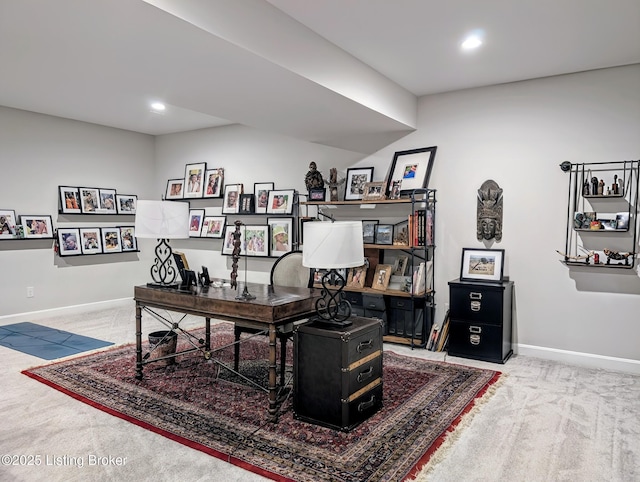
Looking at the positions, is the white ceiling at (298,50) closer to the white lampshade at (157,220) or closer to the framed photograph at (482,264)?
the white lampshade at (157,220)

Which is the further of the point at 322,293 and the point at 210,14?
the point at 322,293

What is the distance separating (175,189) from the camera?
22.3 feet

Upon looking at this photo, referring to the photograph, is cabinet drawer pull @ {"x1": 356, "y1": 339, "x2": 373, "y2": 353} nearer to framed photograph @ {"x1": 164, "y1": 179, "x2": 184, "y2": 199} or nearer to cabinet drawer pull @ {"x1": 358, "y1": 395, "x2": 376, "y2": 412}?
cabinet drawer pull @ {"x1": 358, "y1": 395, "x2": 376, "y2": 412}

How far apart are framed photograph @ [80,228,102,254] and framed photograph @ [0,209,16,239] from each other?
0.84 metres

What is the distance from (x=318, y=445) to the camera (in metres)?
2.45

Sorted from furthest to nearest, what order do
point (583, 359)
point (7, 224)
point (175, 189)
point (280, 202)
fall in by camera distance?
point (175, 189) < point (280, 202) < point (7, 224) < point (583, 359)

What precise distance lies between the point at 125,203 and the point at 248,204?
2047 mm

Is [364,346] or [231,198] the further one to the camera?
[231,198]

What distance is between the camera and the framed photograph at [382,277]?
182 inches

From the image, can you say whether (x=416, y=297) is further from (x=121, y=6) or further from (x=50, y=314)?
(x=50, y=314)

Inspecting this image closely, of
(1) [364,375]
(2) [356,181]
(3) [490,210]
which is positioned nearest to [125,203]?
(2) [356,181]

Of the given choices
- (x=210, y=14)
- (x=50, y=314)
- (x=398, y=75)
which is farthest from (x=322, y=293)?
(x=50, y=314)

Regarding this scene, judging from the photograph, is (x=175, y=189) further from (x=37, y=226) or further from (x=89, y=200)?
(x=37, y=226)

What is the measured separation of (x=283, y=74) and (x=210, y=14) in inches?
28.1
